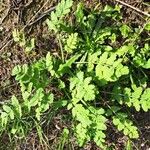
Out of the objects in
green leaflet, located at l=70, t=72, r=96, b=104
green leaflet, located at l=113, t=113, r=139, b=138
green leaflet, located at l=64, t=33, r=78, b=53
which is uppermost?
green leaflet, located at l=64, t=33, r=78, b=53

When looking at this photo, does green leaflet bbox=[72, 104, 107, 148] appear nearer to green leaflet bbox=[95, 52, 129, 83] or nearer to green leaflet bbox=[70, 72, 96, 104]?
green leaflet bbox=[70, 72, 96, 104]

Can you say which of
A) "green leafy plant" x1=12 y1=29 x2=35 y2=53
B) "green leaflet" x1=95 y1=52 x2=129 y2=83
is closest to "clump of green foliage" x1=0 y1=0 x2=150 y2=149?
"green leaflet" x1=95 y1=52 x2=129 y2=83

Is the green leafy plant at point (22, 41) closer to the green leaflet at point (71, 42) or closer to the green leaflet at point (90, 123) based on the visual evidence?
the green leaflet at point (71, 42)

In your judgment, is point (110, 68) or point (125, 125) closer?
point (110, 68)

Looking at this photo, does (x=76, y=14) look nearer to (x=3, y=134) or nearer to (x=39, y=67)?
(x=39, y=67)

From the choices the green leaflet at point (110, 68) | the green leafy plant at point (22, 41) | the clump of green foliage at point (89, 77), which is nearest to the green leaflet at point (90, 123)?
the clump of green foliage at point (89, 77)

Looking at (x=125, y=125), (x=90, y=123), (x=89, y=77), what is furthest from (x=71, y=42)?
(x=125, y=125)

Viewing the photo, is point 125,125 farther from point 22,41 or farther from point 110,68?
point 22,41

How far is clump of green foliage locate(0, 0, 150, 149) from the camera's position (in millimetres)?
2559

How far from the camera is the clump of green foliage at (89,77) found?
→ 2.56 m

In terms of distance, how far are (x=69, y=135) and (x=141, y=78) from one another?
61 centimetres

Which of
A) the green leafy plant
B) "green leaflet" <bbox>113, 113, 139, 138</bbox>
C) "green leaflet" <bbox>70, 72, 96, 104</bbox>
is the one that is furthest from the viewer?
the green leafy plant

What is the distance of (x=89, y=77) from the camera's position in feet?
8.32

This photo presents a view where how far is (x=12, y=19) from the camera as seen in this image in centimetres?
280
